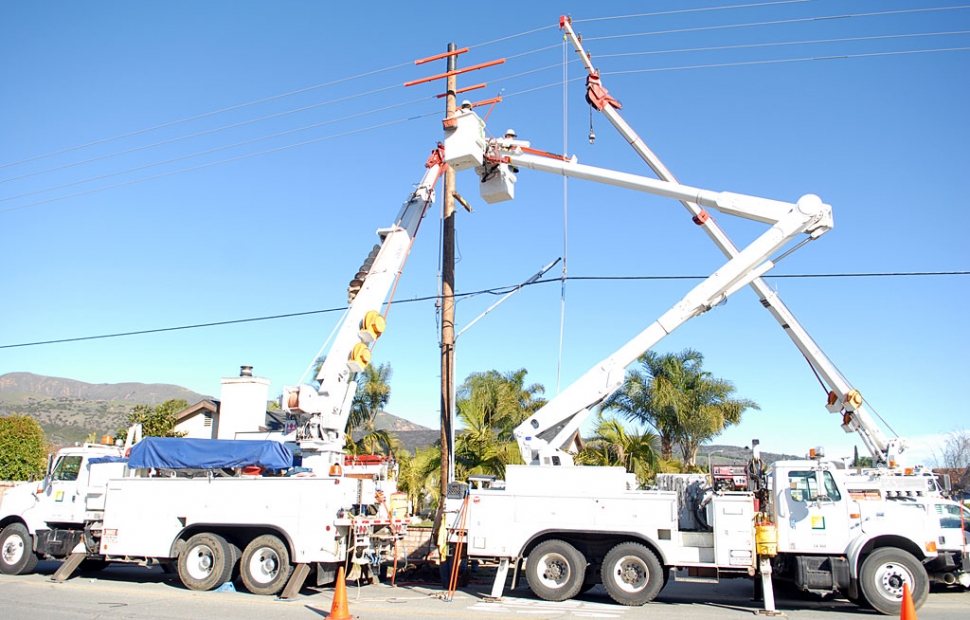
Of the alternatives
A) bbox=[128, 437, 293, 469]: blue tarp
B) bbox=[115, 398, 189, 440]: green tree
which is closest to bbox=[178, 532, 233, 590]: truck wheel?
bbox=[128, 437, 293, 469]: blue tarp

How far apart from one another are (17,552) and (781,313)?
1846 cm

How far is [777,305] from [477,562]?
31.4 feet

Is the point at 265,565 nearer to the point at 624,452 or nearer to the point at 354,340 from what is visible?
the point at 354,340

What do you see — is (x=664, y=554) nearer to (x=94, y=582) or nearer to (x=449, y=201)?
(x=449, y=201)

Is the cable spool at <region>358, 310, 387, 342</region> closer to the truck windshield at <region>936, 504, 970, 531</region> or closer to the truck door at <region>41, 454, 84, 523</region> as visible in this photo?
the truck door at <region>41, 454, 84, 523</region>

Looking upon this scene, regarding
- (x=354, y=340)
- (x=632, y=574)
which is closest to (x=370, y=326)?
(x=354, y=340)

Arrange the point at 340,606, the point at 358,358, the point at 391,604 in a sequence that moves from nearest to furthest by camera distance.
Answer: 1. the point at 340,606
2. the point at 391,604
3. the point at 358,358

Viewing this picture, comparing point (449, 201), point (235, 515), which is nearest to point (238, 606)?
point (235, 515)

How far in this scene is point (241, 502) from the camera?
47.1ft

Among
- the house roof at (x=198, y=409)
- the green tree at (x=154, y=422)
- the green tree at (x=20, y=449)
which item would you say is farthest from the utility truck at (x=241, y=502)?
the green tree at (x=20, y=449)

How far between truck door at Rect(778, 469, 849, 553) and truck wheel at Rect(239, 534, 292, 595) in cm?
906

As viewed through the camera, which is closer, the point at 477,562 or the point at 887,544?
the point at 887,544

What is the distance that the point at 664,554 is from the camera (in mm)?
12969

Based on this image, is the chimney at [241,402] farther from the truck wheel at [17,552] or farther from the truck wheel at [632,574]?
the truck wheel at [632,574]
